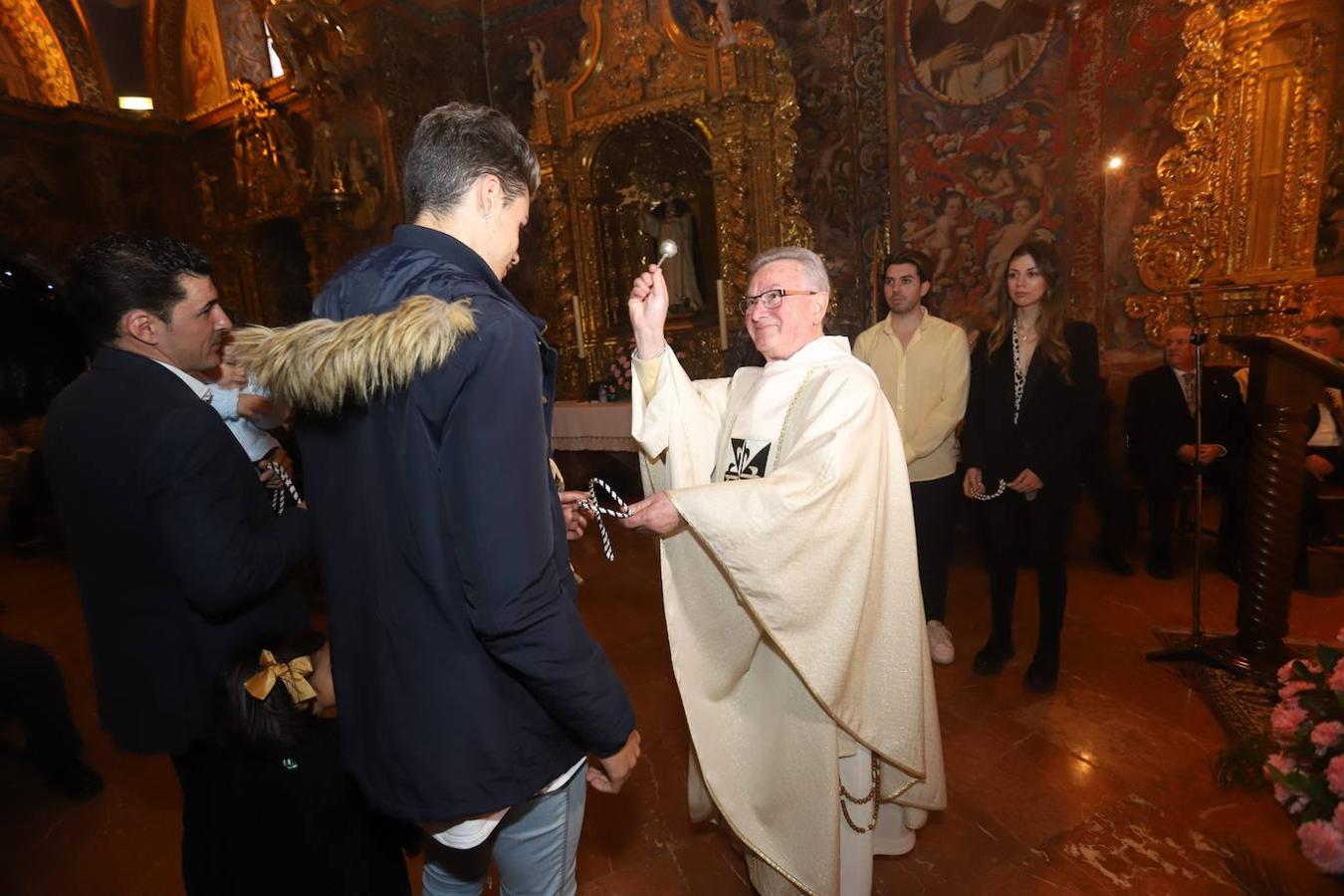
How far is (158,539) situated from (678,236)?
21.9 ft

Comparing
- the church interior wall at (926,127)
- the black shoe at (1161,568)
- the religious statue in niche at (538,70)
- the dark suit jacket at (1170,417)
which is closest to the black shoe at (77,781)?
the church interior wall at (926,127)

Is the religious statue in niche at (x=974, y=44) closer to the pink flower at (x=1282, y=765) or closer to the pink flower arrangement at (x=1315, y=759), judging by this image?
the pink flower arrangement at (x=1315, y=759)

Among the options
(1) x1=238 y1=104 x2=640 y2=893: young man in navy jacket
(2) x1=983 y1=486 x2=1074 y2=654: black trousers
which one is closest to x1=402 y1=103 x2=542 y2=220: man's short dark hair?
(1) x1=238 y1=104 x2=640 y2=893: young man in navy jacket

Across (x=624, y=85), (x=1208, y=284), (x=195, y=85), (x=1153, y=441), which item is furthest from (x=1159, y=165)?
(x=195, y=85)

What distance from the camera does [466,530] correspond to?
99 centimetres

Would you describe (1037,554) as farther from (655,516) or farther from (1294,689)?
(655,516)

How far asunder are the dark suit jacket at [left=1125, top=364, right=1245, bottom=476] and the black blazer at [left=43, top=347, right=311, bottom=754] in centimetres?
522

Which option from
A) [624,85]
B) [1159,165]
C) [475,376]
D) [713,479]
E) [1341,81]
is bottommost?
[713,479]

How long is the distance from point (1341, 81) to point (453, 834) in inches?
277

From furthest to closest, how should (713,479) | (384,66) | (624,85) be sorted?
(384,66) < (624,85) < (713,479)

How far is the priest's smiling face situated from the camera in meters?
1.84

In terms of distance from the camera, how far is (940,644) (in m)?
3.38

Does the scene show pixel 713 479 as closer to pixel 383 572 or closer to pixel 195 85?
pixel 383 572

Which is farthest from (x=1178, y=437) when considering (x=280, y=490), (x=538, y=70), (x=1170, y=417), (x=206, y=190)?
(x=206, y=190)
